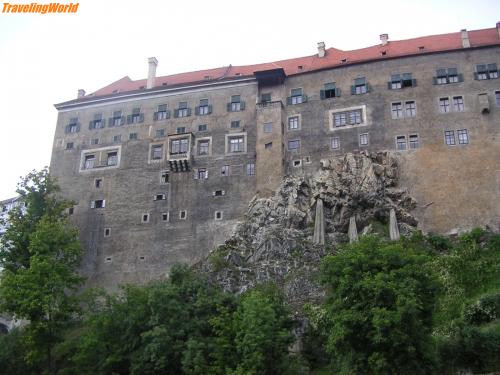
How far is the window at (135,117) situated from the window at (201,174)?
8.02 meters

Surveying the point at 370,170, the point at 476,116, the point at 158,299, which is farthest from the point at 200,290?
the point at 476,116

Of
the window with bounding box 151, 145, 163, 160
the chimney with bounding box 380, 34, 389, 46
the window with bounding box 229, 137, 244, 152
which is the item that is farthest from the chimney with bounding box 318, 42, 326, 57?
the window with bounding box 151, 145, 163, 160

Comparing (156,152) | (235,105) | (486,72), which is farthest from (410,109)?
(156,152)

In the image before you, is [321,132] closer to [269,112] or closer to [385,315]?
[269,112]

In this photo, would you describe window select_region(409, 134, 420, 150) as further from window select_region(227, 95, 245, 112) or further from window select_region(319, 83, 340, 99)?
window select_region(227, 95, 245, 112)

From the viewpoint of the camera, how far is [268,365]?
31234 mm

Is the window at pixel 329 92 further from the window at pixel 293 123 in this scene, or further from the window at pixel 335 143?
the window at pixel 335 143

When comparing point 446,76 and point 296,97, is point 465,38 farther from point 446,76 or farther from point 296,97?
point 296,97

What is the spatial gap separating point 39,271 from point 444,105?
32.2m

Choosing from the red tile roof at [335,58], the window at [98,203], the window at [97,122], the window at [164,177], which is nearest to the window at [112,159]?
the window at [97,122]

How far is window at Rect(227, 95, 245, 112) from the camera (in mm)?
55062

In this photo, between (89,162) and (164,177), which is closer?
(164,177)

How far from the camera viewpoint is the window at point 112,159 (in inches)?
2213

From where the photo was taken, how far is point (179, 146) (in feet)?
179
